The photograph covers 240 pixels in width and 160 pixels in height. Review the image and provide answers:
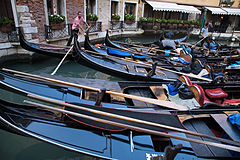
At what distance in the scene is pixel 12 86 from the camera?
1.79 m

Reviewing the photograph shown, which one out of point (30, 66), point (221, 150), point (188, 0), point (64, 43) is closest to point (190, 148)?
point (221, 150)

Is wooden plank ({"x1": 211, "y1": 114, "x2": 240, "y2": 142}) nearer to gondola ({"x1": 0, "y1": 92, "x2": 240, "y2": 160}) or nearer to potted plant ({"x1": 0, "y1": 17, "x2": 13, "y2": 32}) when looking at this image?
gondola ({"x1": 0, "y1": 92, "x2": 240, "y2": 160})

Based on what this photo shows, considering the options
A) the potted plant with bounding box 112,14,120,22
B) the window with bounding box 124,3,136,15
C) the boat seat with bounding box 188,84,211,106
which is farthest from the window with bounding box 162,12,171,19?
the boat seat with bounding box 188,84,211,106

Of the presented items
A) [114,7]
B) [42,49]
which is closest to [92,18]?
[114,7]

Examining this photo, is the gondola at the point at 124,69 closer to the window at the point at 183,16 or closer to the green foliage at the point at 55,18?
the green foliage at the point at 55,18

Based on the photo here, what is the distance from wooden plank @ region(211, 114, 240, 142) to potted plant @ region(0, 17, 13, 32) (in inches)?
181

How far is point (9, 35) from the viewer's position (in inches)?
170

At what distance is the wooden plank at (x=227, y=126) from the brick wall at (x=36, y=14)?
15.4 ft

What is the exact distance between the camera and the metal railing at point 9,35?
4.27 metres

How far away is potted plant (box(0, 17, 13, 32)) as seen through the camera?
416cm

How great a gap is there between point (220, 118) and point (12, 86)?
6.72 feet

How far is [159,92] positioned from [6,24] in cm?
398

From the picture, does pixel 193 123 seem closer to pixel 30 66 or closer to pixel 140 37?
pixel 30 66

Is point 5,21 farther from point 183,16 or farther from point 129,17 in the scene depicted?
point 183,16
